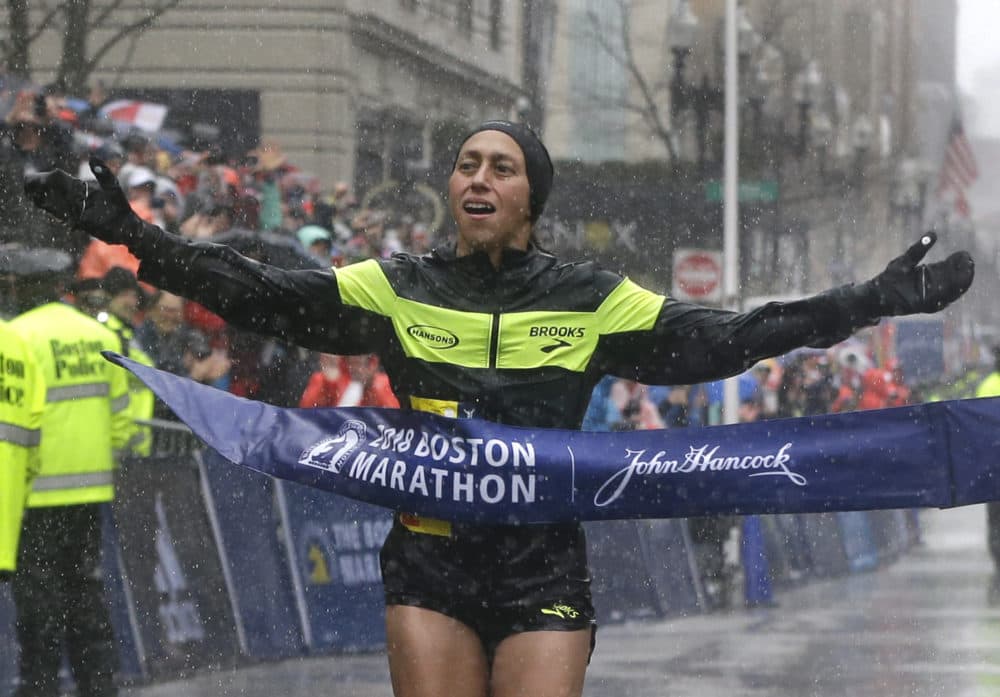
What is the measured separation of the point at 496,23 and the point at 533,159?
2223cm

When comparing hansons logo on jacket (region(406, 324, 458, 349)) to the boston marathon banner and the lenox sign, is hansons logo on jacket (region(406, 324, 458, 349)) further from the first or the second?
the lenox sign

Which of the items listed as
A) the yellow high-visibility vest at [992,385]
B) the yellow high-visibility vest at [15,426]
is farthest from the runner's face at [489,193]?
the yellow high-visibility vest at [992,385]

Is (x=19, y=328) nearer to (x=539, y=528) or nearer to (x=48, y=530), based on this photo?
(x=48, y=530)

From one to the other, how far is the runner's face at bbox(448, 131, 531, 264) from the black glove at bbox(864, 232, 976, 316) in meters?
0.80

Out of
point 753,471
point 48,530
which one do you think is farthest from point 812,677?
point 753,471

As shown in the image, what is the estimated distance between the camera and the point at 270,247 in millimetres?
10992

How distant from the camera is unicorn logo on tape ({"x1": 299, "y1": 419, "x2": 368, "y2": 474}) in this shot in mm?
4723

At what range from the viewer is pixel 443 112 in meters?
22.9

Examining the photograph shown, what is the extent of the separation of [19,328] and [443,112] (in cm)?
1515

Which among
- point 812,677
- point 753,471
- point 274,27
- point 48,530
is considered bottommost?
point 812,677

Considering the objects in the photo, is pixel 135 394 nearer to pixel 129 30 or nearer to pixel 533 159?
pixel 533 159

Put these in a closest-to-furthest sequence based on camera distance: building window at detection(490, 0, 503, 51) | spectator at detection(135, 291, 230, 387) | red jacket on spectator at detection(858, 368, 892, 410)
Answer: spectator at detection(135, 291, 230, 387), red jacket on spectator at detection(858, 368, 892, 410), building window at detection(490, 0, 503, 51)

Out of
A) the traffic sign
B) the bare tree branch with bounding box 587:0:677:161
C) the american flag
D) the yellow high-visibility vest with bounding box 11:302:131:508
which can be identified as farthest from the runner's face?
the american flag

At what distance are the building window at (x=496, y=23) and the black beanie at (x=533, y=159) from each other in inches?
830
